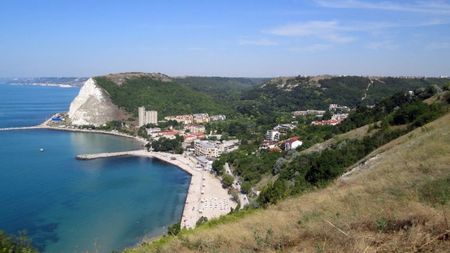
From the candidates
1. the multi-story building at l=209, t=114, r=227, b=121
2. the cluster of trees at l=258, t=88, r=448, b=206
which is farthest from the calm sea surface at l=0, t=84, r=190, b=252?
the multi-story building at l=209, t=114, r=227, b=121

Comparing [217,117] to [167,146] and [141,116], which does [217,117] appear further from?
[167,146]

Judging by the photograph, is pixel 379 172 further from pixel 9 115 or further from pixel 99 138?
pixel 9 115

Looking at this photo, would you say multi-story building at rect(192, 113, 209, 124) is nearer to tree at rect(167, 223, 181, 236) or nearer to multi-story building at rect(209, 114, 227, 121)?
multi-story building at rect(209, 114, 227, 121)

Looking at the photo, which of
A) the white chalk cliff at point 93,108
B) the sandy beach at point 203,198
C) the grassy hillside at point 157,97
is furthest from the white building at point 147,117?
the sandy beach at point 203,198

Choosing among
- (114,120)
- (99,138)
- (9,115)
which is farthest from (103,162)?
(9,115)

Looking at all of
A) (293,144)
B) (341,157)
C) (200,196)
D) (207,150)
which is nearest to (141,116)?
(207,150)

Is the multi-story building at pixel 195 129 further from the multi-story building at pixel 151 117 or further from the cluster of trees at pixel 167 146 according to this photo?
the cluster of trees at pixel 167 146
